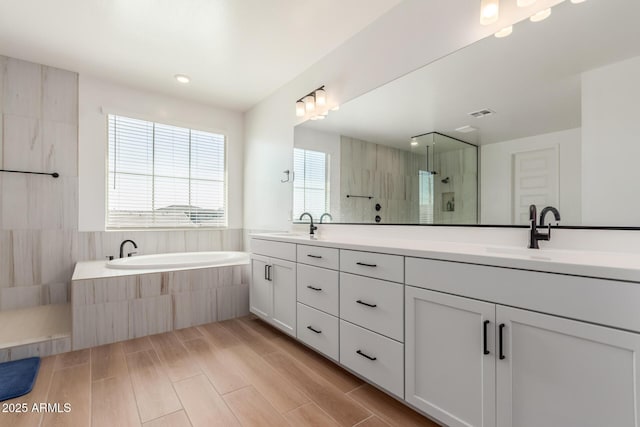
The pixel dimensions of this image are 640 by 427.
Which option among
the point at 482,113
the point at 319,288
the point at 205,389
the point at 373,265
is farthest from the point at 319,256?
the point at 482,113

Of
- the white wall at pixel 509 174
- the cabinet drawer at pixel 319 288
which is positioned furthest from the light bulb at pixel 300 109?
the white wall at pixel 509 174

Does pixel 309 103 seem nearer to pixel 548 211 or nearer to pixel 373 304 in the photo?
pixel 373 304

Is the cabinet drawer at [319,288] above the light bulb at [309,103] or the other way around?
the other way around

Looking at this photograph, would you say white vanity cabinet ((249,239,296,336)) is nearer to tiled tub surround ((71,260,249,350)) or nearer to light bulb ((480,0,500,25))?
tiled tub surround ((71,260,249,350))

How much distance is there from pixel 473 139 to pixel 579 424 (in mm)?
1375

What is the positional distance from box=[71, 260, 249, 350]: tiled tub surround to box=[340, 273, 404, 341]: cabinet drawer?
1.61m

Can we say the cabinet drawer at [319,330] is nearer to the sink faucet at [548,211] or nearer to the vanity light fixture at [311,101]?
the sink faucet at [548,211]

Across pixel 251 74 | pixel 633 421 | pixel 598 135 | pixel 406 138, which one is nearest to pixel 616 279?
pixel 633 421

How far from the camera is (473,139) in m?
1.75

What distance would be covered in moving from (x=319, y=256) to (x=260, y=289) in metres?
1.00

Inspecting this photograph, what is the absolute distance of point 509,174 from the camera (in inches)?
61.8

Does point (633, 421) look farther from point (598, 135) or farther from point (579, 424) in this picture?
point (598, 135)

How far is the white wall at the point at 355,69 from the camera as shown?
1.71 meters

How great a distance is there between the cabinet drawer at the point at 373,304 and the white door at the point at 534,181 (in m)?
0.75
